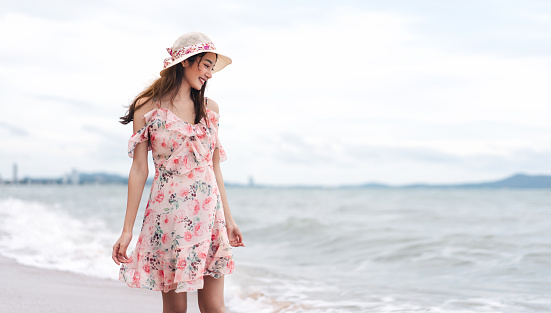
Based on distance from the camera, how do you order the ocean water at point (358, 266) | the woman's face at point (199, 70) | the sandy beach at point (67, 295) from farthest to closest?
the ocean water at point (358, 266) < the sandy beach at point (67, 295) < the woman's face at point (199, 70)

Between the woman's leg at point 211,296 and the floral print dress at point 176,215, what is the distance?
0.14 ft

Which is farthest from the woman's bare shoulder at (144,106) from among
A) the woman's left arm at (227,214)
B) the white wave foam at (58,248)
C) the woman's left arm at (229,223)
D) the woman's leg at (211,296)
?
the white wave foam at (58,248)

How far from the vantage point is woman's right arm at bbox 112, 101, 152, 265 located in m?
2.61

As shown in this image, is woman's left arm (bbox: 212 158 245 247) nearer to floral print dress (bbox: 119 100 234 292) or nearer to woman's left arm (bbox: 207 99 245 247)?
woman's left arm (bbox: 207 99 245 247)

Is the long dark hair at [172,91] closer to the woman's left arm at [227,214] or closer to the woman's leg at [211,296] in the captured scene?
the woman's left arm at [227,214]

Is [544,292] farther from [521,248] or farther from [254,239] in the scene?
[254,239]

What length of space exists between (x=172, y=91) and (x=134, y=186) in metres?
0.49

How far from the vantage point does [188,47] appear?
106 inches

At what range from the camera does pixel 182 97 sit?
109 inches

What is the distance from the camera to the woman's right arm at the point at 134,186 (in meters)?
2.61

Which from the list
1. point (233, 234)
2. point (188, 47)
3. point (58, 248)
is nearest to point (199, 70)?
point (188, 47)

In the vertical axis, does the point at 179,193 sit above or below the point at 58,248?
above

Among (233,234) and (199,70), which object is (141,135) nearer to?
(199,70)

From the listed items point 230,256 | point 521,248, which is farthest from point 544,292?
point 230,256
